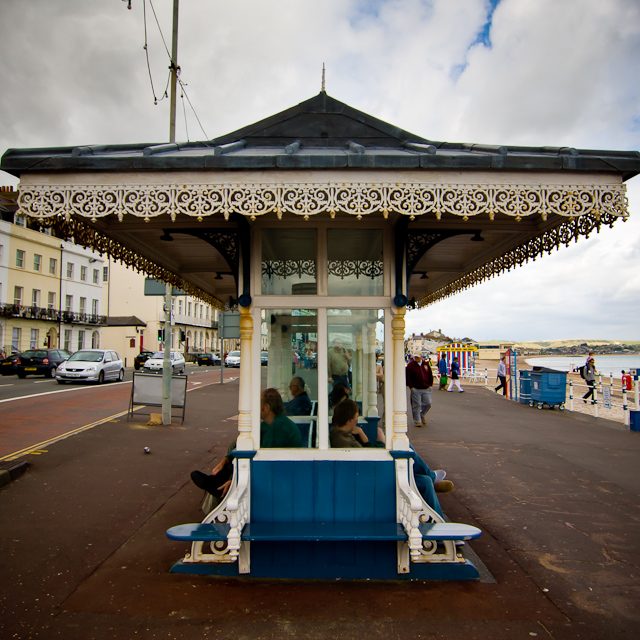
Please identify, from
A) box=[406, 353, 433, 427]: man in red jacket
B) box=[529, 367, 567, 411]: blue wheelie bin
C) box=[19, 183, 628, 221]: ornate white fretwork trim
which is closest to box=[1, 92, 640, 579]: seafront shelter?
box=[19, 183, 628, 221]: ornate white fretwork trim

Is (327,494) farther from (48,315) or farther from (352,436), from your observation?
(48,315)

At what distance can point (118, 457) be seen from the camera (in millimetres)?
8070

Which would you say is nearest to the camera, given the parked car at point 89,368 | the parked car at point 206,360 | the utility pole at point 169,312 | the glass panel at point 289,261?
the glass panel at point 289,261

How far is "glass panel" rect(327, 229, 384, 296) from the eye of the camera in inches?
164

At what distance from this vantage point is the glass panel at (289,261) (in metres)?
4.16

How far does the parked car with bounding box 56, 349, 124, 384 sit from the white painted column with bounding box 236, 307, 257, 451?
19.9 metres

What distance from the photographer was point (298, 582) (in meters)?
3.76

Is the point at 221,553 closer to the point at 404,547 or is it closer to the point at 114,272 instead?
the point at 404,547

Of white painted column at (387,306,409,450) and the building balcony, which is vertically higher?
the building balcony

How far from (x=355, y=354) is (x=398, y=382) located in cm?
46

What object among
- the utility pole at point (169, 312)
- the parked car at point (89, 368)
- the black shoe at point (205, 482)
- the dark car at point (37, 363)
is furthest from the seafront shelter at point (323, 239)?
the dark car at point (37, 363)

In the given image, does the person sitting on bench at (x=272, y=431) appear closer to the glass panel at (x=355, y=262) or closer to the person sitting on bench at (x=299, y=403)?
the person sitting on bench at (x=299, y=403)

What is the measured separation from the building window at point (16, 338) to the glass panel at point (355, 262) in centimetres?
4362

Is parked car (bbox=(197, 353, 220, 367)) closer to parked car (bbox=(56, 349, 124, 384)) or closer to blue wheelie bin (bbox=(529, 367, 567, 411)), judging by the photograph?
parked car (bbox=(56, 349, 124, 384))
